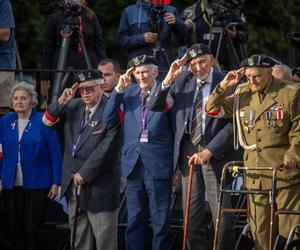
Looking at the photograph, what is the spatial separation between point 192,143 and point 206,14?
2.88 meters

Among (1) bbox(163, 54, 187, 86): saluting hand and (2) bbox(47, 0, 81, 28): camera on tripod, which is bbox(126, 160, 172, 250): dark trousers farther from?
(2) bbox(47, 0, 81, 28): camera on tripod

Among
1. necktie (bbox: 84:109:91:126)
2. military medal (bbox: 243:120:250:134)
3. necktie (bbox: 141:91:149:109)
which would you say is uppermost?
necktie (bbox: 141:91:149:109)

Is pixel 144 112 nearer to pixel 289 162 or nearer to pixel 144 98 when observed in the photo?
pixel 144 98

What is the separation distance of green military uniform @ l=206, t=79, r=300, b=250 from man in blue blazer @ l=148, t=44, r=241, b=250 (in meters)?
0.42

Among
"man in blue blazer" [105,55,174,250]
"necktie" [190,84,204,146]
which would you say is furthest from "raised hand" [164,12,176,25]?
"necktie" [190,84,204,146]

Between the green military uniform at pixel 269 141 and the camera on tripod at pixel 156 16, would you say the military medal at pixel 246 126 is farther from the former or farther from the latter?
the camera on tripod at pixel 156 16

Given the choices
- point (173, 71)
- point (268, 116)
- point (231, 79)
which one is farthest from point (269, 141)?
point (173, 71)

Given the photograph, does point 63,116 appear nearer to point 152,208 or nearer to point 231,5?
point 152,208

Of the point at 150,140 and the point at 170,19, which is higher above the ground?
the point at 170,19

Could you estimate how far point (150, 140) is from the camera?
42.5 feet

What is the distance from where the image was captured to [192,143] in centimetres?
1273

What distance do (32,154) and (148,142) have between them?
147 cm

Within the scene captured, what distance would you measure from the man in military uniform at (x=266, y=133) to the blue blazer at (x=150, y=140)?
2.87 ft

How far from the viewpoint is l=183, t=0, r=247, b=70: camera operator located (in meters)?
14.9
